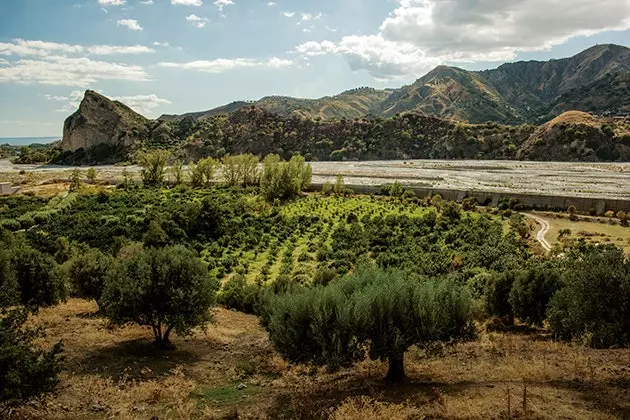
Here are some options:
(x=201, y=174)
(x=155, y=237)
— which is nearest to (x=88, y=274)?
(x=155, y=237)

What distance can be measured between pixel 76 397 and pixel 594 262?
16621 mm

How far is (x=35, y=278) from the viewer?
981 inches

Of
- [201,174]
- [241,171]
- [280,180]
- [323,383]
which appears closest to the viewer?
[323,383]

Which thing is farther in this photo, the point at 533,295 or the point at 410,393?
the point at 533,295

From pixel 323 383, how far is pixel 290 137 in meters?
152

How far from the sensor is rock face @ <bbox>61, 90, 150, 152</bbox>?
168125mm

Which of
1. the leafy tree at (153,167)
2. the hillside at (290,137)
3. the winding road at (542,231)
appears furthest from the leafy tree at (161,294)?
the hillside at (290,137)

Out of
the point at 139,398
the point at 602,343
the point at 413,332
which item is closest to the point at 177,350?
the point at 139,398

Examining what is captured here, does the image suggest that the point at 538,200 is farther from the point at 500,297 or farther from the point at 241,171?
the point at 241,171

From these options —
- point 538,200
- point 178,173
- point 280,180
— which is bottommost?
point 538,200

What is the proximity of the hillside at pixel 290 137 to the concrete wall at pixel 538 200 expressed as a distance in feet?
218

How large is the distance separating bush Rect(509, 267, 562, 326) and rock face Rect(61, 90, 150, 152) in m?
161

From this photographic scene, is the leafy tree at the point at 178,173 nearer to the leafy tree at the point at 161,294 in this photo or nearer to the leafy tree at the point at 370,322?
the leafy tree at the point at 161,294

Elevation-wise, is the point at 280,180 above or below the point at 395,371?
above
